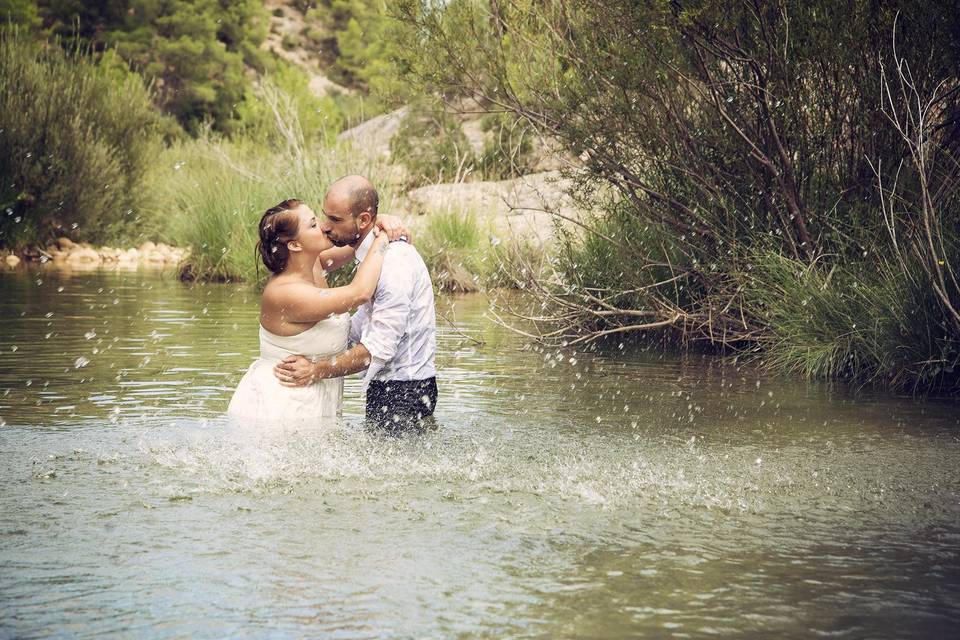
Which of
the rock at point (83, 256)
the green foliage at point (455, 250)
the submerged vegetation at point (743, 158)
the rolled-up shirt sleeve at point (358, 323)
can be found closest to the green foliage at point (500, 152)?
the green foliage at point (455, 250)

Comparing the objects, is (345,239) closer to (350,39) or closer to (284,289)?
(284,289)

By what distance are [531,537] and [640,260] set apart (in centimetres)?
690

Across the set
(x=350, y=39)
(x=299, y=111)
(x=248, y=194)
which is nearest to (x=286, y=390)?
(x=248, y=194)

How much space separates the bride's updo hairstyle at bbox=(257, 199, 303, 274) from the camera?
679 centimetres

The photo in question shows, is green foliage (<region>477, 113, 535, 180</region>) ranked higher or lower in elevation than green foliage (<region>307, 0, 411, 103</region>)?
lower

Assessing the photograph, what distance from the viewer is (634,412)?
8.67 m

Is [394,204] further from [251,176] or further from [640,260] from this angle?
[640,260]

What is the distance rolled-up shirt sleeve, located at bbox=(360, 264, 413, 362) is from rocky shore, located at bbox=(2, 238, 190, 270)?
662 inches

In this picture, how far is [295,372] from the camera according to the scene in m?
6.86

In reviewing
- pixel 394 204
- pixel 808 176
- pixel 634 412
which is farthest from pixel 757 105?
pixel 394 204

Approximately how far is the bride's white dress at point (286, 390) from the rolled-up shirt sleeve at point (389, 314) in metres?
0.30

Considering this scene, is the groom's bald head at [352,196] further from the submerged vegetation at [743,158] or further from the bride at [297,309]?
the submerged vegetation at [743,158]

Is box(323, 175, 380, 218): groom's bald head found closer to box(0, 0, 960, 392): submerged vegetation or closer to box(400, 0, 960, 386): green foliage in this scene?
box(0, 0, 960, 392): submerged vegetation

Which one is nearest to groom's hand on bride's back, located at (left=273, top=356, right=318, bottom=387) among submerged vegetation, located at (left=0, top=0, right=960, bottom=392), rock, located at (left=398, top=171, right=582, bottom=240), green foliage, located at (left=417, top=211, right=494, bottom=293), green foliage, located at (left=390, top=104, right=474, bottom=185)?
submerged vegetation, located at (left=0, top=0, right=960, bottom=392)
